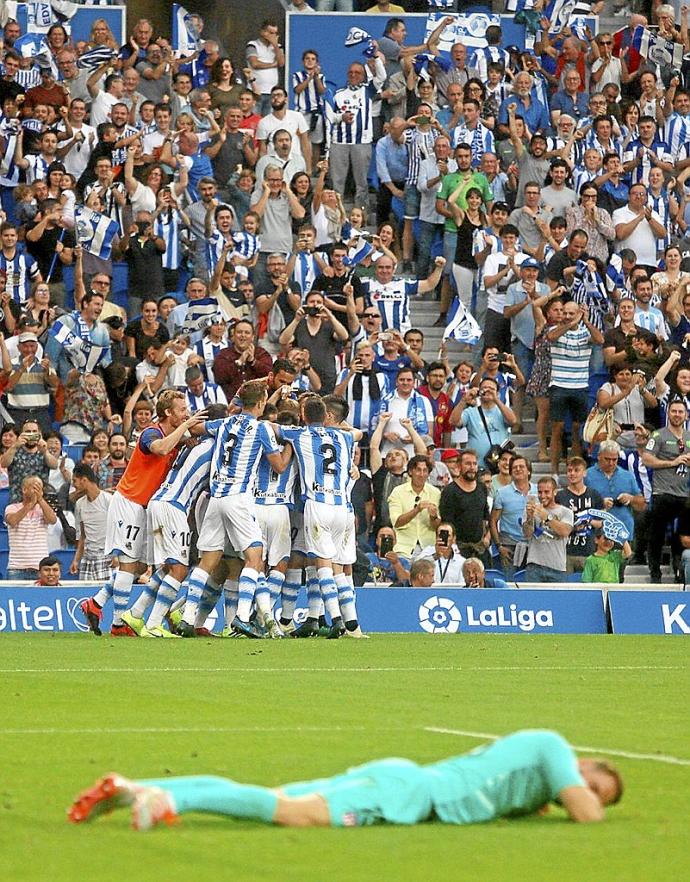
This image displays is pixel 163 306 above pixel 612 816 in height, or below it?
above

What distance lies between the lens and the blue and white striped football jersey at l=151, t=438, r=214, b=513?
1778cm

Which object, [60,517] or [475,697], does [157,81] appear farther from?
[475,697]

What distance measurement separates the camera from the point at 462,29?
28484 mm

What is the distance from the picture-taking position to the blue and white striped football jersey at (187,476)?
58.3 ft

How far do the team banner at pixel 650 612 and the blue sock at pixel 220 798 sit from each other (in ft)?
50.3

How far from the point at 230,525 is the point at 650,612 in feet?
19.6

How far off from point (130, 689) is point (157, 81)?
645 inches

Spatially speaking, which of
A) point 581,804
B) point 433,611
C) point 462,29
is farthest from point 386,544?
point 581,804

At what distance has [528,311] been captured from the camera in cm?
2428

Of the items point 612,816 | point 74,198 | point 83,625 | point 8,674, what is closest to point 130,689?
point 8,674

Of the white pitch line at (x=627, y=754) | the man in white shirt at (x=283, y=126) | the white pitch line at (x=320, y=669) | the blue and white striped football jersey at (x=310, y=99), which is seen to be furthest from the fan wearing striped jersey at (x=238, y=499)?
the blue and white striped football jersey at (x=310, y=99)

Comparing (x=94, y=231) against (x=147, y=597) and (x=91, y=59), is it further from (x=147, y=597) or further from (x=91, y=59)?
(x=147, y=597)

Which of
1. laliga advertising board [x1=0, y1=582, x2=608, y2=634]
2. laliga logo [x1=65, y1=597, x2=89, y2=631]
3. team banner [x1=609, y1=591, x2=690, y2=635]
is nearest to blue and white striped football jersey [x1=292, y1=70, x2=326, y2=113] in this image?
laliga advertising board [x1=0, y1=582, x2=608, y2=634]

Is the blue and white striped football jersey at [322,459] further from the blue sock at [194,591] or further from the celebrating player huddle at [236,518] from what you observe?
the blue sock at [194,591]
